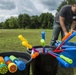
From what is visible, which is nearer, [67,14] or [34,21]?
[67,14]

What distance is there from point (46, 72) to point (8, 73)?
3.11 ft

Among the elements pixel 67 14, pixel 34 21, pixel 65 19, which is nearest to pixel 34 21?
pixel 34 21

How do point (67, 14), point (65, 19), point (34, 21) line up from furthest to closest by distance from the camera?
point (34, 21) → point (65, 19) → point (67, 14)

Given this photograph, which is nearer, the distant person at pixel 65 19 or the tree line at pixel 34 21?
the distant person at pixel 65 19

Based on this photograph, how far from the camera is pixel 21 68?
256 cm

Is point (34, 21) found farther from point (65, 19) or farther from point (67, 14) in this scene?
point (67, 14)

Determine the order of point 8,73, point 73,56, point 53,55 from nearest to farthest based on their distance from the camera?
1. point 8,73
2. point 53,55
3. point 73,56

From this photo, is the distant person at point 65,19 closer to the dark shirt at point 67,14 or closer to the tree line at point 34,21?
the dark shirt at point 67,14

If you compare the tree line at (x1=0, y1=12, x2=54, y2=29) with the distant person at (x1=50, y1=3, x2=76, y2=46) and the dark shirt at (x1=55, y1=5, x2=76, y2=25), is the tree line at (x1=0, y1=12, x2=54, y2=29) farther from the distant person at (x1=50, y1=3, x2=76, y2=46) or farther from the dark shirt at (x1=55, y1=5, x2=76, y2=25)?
the dark shirt at (x1=55, y1=5, x2=76, y2=25)

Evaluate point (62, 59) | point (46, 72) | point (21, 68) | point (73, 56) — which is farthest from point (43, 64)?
point (73, 56)

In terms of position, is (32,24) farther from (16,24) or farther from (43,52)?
(43,52)

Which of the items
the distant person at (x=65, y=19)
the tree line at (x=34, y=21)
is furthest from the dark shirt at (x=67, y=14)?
the tree line at (x=34, y=21)

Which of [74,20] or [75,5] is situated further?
[74,20]

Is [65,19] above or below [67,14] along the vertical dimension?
below
